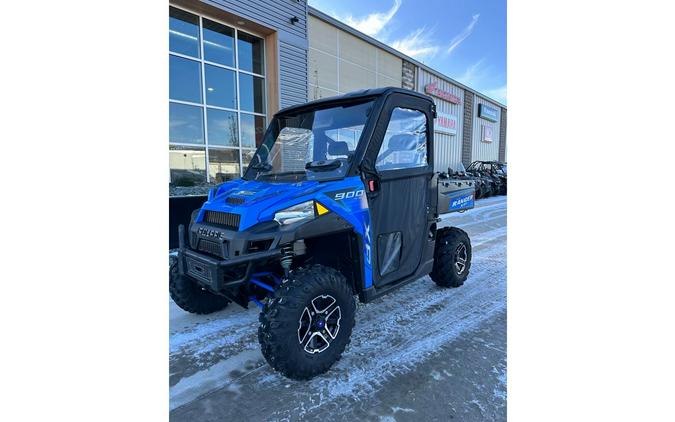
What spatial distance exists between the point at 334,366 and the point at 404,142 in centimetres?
193

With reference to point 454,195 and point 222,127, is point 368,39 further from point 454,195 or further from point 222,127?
point 454,195

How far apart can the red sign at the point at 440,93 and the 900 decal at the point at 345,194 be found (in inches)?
676

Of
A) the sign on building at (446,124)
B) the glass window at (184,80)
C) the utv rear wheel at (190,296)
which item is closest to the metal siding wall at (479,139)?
the sign on building at (446,124)

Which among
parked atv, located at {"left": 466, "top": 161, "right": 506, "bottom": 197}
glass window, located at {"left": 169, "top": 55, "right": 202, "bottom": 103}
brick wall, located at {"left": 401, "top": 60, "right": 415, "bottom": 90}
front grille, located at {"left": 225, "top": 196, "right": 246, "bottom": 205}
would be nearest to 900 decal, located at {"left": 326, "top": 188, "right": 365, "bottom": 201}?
front grille, located at {"left": 225, "top": 196, "right": 246, "bottom": 205}

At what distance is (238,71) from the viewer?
9008 mm

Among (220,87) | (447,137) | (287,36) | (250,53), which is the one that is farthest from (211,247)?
(447,137)

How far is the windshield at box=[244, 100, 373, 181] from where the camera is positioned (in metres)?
2.75

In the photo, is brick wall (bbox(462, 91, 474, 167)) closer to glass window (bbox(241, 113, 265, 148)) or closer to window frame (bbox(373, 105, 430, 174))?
glass window (bbox(241, 113, 265, 148))

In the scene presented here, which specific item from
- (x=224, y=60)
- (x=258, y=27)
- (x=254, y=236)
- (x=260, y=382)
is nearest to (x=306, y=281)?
(x=254, y=236)

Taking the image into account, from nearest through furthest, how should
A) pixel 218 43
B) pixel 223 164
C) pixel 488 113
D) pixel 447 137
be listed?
pixel 218 43, pixel 223 164, pixel 447 137, pixel 488 113

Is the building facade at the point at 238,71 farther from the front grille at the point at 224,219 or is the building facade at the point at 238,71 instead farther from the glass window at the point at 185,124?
the front grille at the point at 224,219

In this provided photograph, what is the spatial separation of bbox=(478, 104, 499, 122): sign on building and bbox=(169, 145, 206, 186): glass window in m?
21.7

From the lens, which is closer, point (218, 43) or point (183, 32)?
point (183, 32)

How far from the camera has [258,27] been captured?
9016 millimetres
